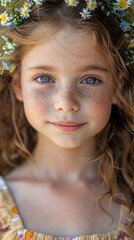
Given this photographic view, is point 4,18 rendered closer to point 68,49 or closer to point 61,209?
point 68,49

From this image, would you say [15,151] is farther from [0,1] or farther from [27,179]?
[0,1]

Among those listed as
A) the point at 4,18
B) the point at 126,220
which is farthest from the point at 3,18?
the point at 126,220

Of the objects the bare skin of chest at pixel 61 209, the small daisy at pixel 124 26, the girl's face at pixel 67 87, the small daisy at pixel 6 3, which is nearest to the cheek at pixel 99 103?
the girl's face at pixel 67 87

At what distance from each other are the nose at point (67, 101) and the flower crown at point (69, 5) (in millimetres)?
282

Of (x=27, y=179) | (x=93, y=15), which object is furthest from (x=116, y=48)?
(x=27, y=179)

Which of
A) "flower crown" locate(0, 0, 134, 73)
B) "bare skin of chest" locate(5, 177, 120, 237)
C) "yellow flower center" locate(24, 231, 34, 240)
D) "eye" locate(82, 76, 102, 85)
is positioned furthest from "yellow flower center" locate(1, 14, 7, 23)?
"yellow flower center" locate(24, 231, 34, 240)

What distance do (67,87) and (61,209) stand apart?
0.51 meters

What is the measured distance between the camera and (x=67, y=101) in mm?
1779

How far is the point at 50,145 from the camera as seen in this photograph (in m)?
2.06

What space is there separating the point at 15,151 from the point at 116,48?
773mm

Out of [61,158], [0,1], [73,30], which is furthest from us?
[61,158]

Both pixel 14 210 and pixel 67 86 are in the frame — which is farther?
pixel 14 210

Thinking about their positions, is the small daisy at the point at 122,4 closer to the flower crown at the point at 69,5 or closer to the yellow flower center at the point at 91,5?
the flower crown at the point at 69,5

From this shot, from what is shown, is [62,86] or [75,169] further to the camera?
[75,169]
